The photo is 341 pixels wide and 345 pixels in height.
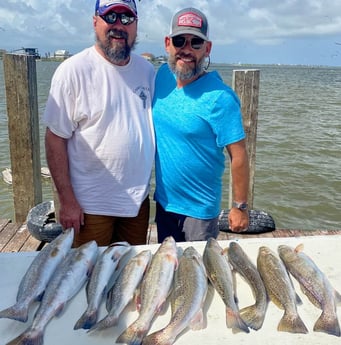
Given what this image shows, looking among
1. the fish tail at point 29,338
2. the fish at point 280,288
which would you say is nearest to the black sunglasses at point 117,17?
the fish at point 280,288

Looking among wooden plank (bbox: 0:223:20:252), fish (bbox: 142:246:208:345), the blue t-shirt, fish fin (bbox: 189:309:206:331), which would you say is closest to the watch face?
the blue t-shirt

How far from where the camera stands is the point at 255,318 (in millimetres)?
1873

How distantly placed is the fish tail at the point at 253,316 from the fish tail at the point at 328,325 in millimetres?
243

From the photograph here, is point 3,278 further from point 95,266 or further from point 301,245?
point 301,245

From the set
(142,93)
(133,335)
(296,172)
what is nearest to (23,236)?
(142,93)

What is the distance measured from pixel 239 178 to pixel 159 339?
1.41 metres

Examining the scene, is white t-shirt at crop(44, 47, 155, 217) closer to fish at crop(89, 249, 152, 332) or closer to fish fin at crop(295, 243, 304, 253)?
fish at crop(89, 249, 152, 332)

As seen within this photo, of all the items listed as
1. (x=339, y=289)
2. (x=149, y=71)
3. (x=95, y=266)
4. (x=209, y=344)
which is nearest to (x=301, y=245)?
(x=339, y=289)

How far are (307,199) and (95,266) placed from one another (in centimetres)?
739

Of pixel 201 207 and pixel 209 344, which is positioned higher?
pixel 201 207

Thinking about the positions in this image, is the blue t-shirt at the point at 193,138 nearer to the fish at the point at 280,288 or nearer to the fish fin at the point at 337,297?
the fish at the point at 280,288

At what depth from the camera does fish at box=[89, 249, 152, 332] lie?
1858mm

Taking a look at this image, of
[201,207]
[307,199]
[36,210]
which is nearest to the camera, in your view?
[201,207]

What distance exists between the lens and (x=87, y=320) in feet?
6.15
